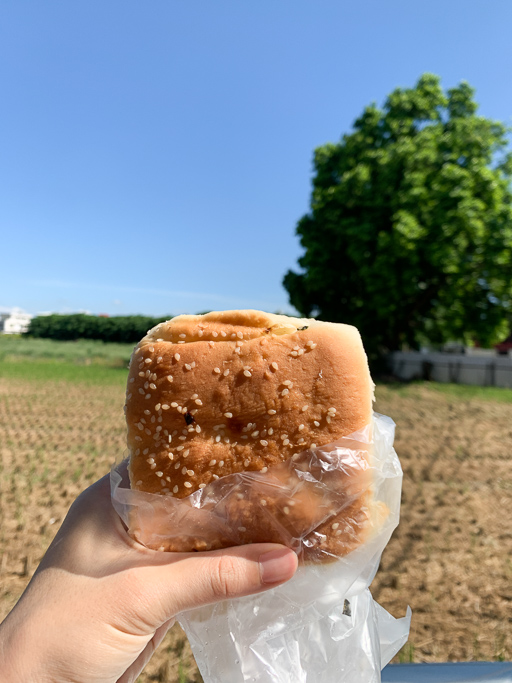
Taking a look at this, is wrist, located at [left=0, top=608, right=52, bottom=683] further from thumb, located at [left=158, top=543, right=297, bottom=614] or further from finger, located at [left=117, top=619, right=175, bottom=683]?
finger, located at [left=117, top=619, right=175, bottom=683]

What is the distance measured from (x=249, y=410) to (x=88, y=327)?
43.1 m

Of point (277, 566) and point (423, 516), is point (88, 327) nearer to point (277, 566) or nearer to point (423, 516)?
point (423, 516)

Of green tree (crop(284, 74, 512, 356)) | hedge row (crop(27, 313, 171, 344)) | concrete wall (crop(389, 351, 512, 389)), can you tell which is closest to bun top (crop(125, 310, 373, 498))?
green tree (crop(284, 74, 512, 356))

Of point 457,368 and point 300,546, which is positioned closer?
point 300,546

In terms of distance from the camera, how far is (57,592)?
147cm

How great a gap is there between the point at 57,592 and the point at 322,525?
0.91 m

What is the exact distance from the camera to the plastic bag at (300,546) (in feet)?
5.06

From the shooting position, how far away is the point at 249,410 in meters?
1.54

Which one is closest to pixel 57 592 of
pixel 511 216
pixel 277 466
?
pixel 277 466

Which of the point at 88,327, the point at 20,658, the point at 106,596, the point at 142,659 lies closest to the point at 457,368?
the point at 142,659

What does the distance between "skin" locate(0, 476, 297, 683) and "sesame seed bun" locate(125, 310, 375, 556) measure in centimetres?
10

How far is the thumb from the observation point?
1491mm

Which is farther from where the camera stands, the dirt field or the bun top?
the dirt field

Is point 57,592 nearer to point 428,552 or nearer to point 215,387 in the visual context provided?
point 215,387
